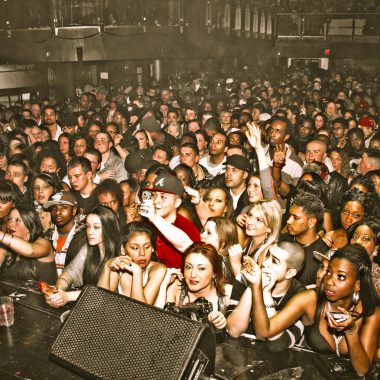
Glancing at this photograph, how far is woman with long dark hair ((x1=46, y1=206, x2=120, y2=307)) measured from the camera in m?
3.05

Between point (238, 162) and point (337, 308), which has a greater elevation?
point (238, 162)

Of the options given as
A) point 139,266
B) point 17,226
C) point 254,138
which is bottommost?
point 17,226

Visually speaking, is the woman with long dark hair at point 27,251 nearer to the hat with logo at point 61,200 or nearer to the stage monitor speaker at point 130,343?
the hat with logo at point 61,200

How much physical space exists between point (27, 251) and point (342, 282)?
2025 millimetres

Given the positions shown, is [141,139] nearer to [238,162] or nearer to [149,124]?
[149,124]

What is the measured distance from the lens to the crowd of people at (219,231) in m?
2.36

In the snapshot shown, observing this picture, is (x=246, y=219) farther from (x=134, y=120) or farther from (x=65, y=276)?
(x=134, y=120)

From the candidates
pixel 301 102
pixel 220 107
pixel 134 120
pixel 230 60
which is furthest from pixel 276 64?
pixel 134 120

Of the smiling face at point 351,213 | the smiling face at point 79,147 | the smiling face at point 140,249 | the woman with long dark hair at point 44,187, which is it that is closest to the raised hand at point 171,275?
the smiling face at point 140,249

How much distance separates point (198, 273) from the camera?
8.16 ft

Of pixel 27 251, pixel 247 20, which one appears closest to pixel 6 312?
pixel 27 251

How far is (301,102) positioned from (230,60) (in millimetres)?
6234

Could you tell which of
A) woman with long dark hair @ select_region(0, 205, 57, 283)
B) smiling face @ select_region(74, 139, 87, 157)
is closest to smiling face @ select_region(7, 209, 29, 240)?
woman with long dark hair @ select_region(0, 205, 57, 283)

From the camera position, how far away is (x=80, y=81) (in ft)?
42.8
